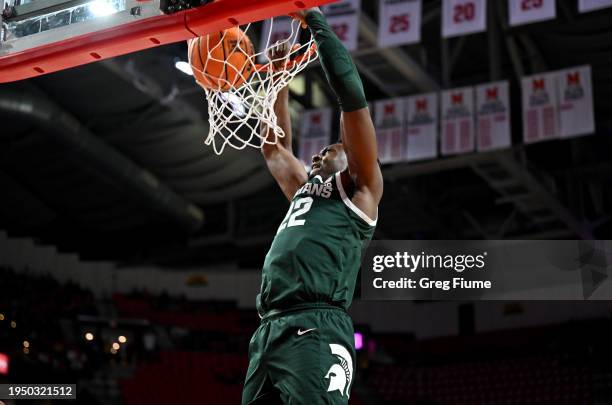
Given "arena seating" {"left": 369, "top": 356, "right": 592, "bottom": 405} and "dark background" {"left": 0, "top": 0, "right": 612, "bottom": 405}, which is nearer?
"dark background" {"left": 0, "top": 0, "right": 612, "bottom": 405}

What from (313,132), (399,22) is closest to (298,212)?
(399,22)

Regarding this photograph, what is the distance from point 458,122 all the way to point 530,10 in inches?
89.1

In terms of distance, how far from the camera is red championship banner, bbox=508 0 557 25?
9.86 meters

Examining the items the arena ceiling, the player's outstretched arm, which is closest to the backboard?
the player's outstretched arm

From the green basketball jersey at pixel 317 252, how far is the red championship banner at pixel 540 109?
8.50m

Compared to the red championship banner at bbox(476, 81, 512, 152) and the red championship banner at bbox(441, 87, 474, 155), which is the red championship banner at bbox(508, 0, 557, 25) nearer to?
the red championship banner at bbox(476, 81, 512, 152)

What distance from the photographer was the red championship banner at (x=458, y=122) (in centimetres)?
1170

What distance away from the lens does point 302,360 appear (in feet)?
9.50

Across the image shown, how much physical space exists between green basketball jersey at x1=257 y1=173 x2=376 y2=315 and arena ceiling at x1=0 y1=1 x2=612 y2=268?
827 cm

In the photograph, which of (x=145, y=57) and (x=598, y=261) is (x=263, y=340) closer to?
(x=598, y=261)

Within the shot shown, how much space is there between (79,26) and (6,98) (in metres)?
9.44

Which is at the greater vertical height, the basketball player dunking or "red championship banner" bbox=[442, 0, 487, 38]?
"red championship banner" bbox=[442, 0, 487, 38]

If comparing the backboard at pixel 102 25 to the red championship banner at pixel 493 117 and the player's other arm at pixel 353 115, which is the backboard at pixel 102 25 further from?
the red championship banner at pixel 493 117

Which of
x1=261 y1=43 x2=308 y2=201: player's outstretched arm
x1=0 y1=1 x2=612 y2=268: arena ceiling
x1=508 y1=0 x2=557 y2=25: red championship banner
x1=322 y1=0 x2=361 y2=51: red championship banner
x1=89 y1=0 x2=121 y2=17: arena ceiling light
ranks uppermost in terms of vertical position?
x1=0 y1=1 x2=612 y2=268: arena ceiling
